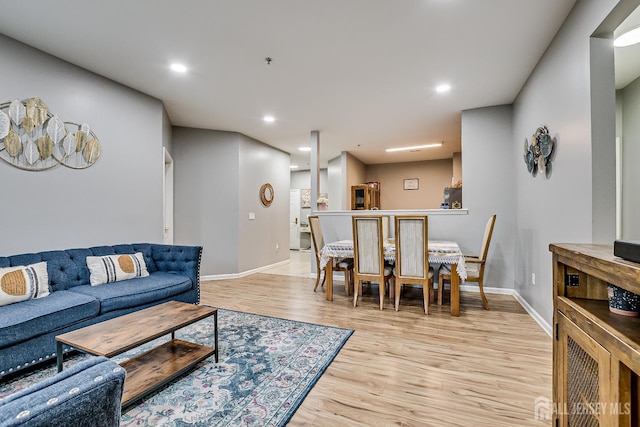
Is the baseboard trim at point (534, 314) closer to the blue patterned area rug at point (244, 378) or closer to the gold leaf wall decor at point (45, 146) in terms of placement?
the blue patterned area rug at point (244, 378)

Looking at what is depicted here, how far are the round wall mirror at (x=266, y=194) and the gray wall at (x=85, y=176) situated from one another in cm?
228

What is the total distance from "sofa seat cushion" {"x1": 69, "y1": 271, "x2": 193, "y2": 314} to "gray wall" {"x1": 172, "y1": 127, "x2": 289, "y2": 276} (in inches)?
75.5

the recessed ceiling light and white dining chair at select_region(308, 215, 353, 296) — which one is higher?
the recessed ceiling light

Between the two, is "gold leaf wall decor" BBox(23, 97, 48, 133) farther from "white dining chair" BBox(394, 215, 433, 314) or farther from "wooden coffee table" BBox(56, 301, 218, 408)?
"white dining chair" BBox(394, 215, 433, 314)

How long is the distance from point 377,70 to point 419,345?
2.72 m

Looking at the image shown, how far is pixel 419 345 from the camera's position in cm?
247

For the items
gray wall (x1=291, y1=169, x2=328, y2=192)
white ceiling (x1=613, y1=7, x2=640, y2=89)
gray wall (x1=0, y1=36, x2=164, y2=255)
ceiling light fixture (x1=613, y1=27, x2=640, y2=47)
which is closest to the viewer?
ceiling light fixture (x1=613, y1=27, x2=640, y2=47)

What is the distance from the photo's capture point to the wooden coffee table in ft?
5.35

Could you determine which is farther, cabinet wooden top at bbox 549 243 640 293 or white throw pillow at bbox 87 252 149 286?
white throw pillow at bbox 87 252 149 286

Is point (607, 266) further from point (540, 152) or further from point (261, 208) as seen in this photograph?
point (261, 208)

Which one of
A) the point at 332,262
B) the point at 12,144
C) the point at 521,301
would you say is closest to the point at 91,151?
the point at 12,144

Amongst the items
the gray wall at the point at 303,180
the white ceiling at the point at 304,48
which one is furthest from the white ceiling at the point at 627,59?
the gray wall at the point at 303,180

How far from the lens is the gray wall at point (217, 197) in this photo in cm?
498

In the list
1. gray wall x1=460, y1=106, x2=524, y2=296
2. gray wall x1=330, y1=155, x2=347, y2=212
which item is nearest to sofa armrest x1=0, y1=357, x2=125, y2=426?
gray wall x1=460, y1=106, x2=524, y2=296
